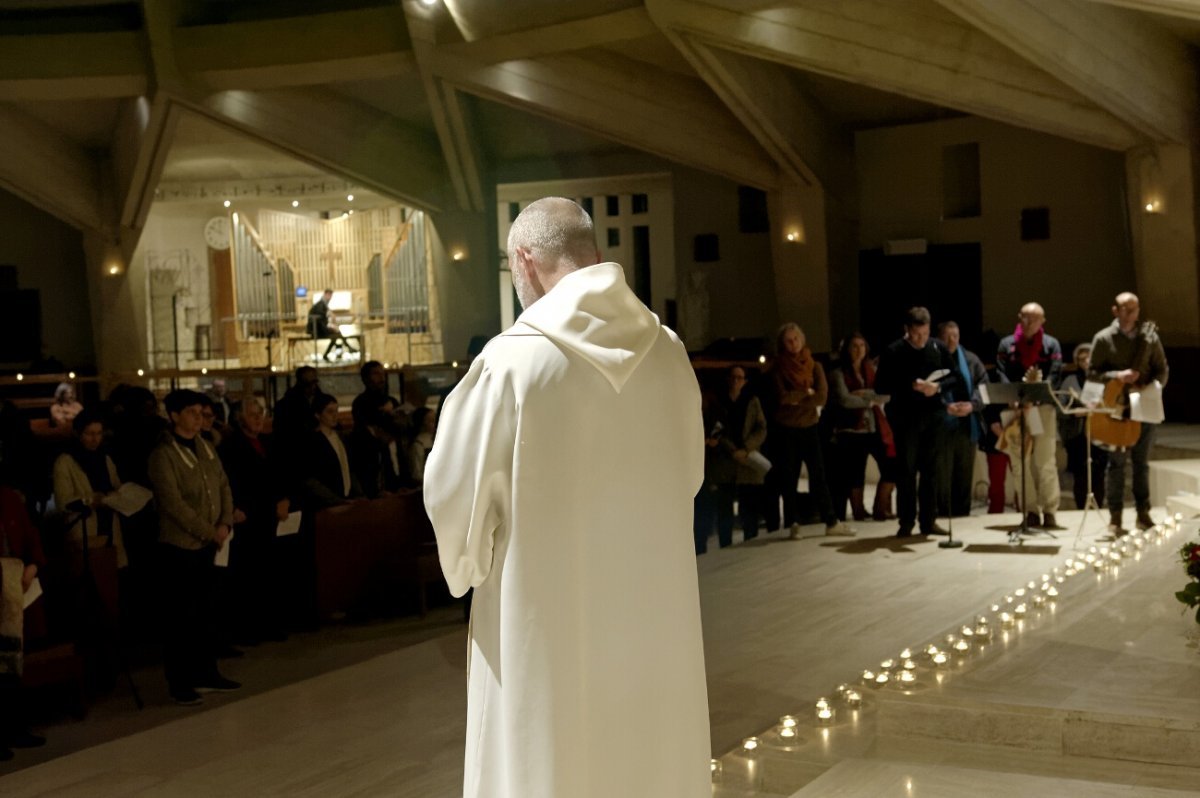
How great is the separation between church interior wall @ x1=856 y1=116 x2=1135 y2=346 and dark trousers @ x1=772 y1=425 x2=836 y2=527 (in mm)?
7502

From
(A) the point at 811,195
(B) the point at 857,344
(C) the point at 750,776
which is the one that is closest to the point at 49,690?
(C) the point at 750,776

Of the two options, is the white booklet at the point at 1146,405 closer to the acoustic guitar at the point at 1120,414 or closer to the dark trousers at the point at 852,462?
the acoustic guitar at the point at 1120,414

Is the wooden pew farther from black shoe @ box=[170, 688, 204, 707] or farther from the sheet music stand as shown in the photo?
the sheet music stand

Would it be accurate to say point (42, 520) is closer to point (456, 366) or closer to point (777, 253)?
point (456, 366)

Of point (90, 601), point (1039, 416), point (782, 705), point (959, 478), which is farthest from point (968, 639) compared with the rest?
point (959, 478)

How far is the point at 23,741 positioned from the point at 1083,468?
766 centimetres

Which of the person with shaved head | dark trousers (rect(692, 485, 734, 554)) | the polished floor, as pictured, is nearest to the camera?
the polished floor

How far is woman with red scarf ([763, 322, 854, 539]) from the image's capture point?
9391 millimetres

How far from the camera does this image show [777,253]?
657 inches

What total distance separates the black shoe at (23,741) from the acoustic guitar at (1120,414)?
6.21 m

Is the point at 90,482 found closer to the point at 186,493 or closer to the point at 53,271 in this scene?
the point at 186,493

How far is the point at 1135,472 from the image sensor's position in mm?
8609

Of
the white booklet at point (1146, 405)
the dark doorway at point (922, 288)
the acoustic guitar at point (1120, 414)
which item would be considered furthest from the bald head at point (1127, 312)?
the dark doorway at point (922, 288)

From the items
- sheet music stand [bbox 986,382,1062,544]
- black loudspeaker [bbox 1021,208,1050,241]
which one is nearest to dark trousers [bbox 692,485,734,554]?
sheet music stand [bbox 986,382,1062,544]
